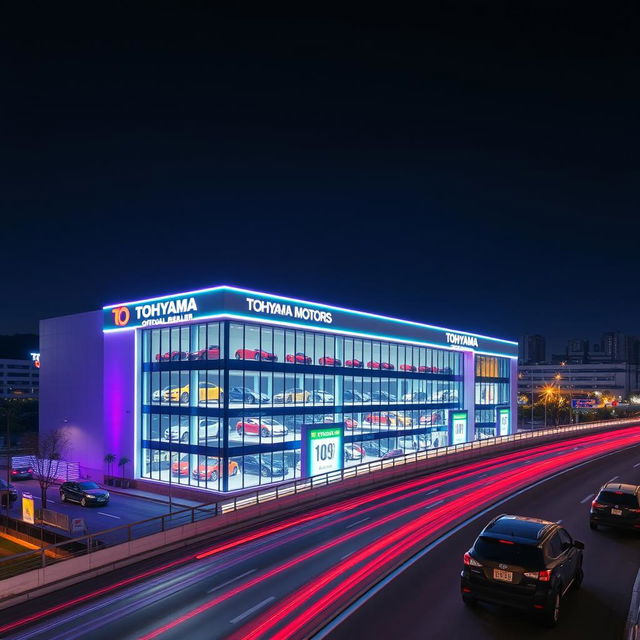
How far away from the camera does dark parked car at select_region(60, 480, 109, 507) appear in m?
36.2

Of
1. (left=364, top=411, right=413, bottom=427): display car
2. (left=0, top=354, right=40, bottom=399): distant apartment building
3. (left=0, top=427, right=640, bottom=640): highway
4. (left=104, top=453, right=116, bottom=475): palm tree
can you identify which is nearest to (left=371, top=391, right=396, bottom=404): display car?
(left=364, top=411, right=413, bottom=427): display car

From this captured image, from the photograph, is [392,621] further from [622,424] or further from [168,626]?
[622,424]

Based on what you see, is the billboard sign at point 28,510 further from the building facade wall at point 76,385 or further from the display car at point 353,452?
the display car at point 353,452

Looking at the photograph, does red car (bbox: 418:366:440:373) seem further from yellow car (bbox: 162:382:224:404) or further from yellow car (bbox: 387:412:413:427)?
yellow car (bbox: 162:382:224:404)

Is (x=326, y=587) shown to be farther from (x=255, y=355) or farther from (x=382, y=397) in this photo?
(x=382, y=397)

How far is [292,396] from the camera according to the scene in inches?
1644

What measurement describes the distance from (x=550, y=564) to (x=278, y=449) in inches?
1146

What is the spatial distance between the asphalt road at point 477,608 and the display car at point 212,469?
63.7 feet

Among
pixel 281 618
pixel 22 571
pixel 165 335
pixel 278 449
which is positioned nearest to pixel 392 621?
pixel 281 618

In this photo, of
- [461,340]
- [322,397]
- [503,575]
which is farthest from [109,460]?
[461,340]

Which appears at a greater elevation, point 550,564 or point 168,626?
point 550,564

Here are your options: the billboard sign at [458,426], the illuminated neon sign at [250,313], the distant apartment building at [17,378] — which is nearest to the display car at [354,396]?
the illuminated neon sign at [250,313]

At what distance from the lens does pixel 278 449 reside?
39.6 meters

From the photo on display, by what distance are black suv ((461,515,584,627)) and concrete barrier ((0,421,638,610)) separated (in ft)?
37.2
